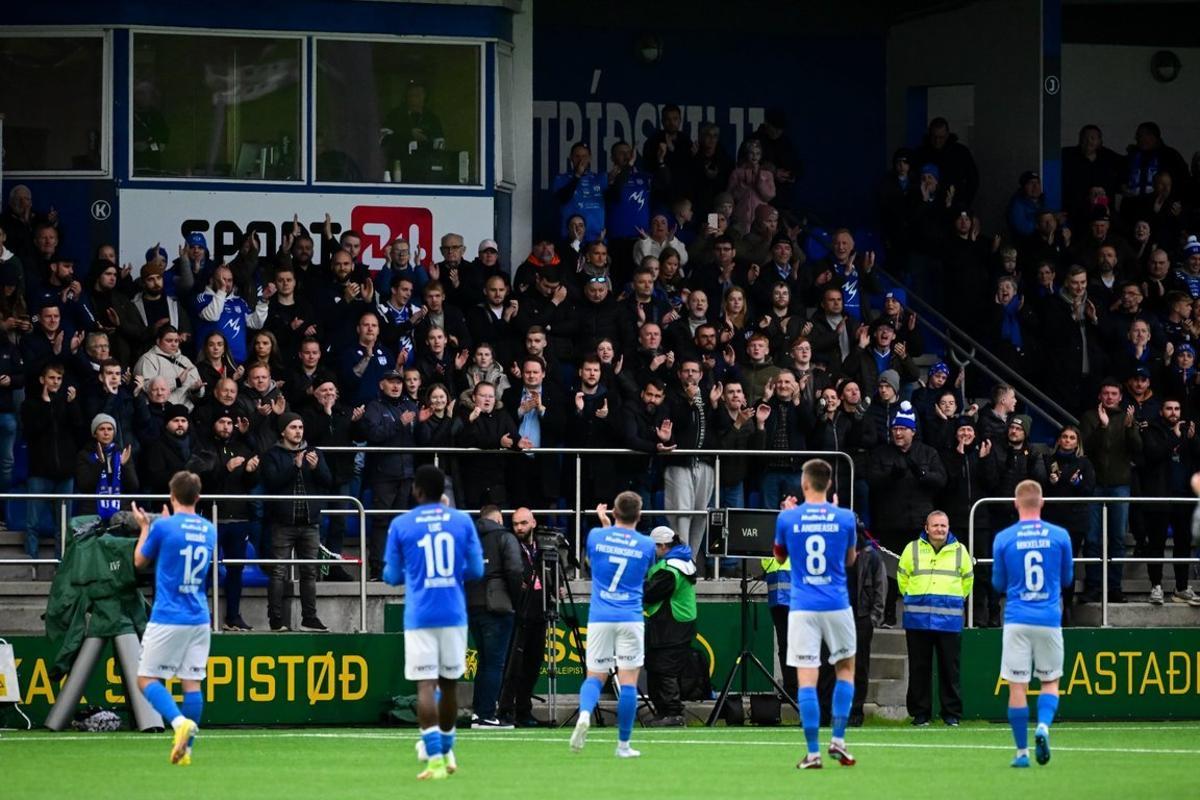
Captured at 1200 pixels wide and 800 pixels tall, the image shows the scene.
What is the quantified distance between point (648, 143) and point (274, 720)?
29.9ft

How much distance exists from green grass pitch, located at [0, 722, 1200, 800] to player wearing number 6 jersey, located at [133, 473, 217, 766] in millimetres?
639

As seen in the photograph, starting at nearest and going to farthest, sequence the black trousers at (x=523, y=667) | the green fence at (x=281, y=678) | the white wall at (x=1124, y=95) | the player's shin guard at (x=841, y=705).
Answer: the player's shin guard at (x=841, y=705)
the green fence at (x=281, y=678)
the black trousers at (x=523, y=667)
the white wall at (x=1124, y=95)

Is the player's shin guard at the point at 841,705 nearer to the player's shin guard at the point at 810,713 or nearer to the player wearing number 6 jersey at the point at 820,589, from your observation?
the player wearing number 6 jersey at the point at 820,589

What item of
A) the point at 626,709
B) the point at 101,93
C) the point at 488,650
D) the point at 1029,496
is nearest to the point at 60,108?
the point at 101,93

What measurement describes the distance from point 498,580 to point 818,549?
5.54 m

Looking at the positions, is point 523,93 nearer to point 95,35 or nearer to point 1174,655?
point 95,35

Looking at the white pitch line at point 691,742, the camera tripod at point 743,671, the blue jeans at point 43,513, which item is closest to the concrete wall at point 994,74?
the camera tripod at point 743,671

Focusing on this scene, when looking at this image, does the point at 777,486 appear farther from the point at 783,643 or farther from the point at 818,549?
the point at 818,549

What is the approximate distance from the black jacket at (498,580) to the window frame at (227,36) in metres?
6.83

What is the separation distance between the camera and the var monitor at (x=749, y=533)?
843 inches

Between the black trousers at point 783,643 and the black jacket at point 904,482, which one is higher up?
the black jacket at point 904,482

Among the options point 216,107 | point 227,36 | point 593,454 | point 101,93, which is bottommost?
point 593,454

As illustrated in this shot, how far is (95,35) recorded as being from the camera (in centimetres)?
2609

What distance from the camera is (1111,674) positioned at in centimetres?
2433
